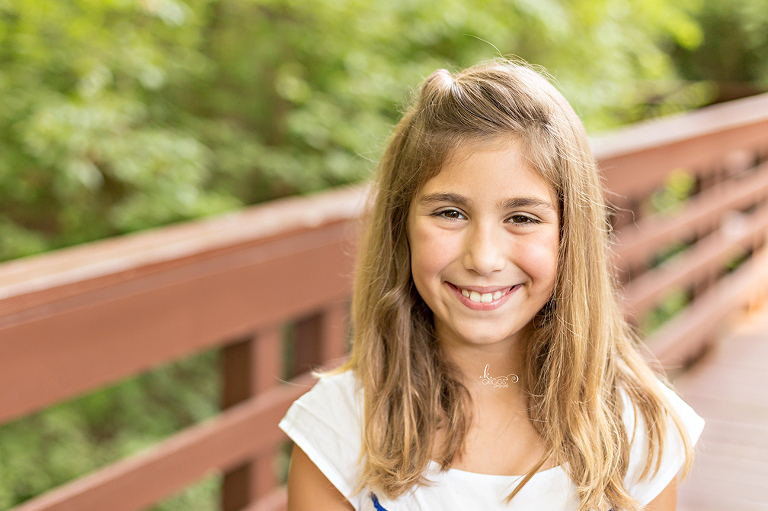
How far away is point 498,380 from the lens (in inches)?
43.5

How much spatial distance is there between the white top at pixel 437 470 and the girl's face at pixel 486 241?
19 cm

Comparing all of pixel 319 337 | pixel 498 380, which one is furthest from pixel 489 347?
pixel 319 337

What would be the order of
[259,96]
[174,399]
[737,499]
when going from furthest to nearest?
1. [259,96]
2. [174,399]
3. [737,499]

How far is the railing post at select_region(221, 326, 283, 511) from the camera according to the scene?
1713mm

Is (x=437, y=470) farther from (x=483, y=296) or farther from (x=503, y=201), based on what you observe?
(x=503, y=201)

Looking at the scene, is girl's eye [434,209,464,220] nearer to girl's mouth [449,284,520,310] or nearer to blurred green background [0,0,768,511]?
girl's mouth [449,284,520,310]

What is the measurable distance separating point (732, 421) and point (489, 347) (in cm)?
208

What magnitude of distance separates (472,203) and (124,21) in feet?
10.2

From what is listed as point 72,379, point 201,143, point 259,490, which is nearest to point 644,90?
point 201,143

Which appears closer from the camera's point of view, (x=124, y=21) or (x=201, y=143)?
(x=124, y=21)

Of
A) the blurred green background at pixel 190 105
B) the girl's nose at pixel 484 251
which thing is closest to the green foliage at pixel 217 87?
the blurred green background at pixel 190 105

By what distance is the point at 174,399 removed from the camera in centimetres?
423

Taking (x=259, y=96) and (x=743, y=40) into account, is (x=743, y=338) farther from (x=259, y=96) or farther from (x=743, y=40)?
(x=743, y=40)

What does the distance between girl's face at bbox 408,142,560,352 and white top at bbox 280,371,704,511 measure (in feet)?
0.62
